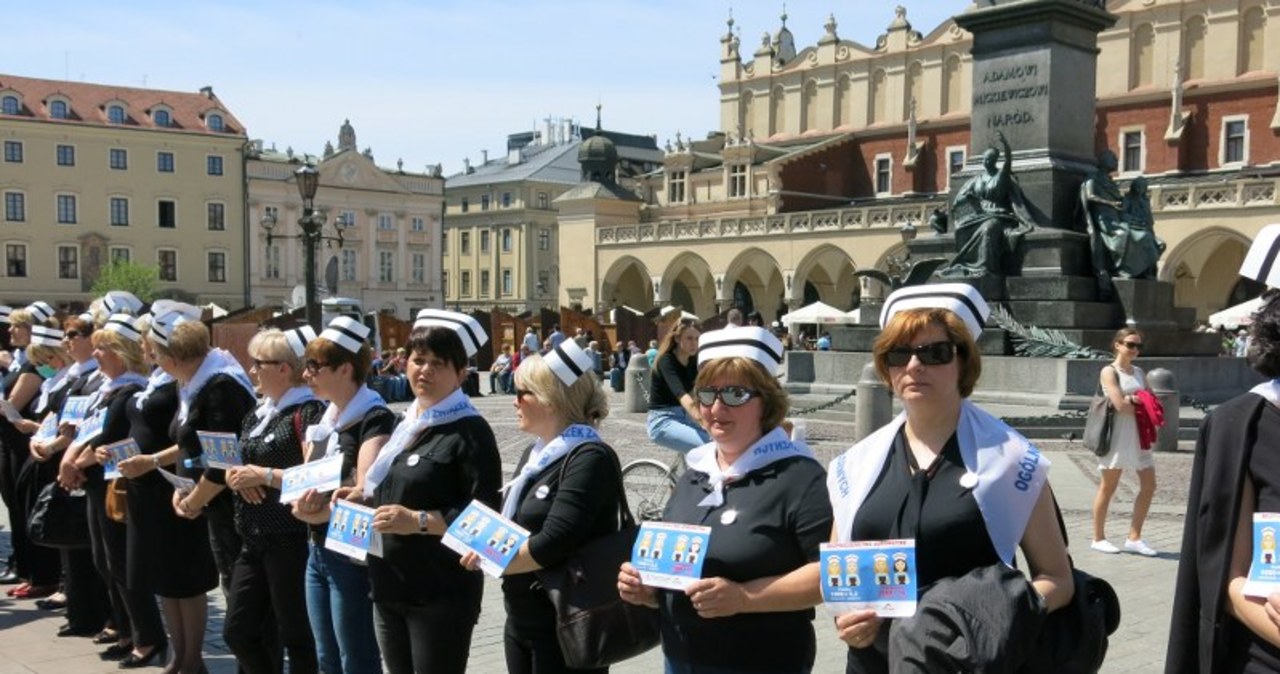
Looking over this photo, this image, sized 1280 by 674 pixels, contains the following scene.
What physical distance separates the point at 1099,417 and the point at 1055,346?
8.02 metres

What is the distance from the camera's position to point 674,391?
832cm

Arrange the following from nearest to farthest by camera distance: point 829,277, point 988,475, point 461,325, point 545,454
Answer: point 988,475 < point 545,454 < point 461,325 < point 829,277

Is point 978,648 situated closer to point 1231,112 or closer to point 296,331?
point 296,331

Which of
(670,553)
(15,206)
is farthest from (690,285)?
(670,553)

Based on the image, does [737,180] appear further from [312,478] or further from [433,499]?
[433,499]

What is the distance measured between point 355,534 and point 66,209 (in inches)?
2992

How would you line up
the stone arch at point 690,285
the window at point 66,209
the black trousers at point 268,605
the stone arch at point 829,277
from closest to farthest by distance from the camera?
the black trousers at point 268,605, the stone arch at point 829,277, the stone arch at point 690,285, the window at point 66,209

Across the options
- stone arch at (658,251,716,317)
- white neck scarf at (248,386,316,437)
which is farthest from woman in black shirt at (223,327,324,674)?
stone arch at (658,251,716,317)

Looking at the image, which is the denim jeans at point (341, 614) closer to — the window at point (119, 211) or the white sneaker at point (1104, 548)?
the white sneaker at point (1104, 548)

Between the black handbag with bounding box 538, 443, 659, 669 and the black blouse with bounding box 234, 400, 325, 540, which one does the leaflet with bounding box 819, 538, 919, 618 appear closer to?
the black handbag with bounding box 538, 443, 659, 669

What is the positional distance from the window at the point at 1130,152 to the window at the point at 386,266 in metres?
48.4

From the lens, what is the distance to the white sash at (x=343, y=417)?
5141 mm

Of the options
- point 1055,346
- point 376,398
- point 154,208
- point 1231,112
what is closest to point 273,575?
point 376,398

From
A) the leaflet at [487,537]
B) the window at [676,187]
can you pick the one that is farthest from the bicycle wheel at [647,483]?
the window at [676,187]
